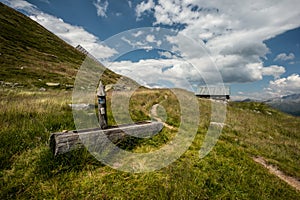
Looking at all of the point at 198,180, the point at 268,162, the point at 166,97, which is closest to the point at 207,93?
the point at 166,97

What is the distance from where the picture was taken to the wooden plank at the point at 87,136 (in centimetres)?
478

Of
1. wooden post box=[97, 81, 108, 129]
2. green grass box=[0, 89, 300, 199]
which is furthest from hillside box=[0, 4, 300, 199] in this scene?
wooden post box=[97, 81, 108, 129]

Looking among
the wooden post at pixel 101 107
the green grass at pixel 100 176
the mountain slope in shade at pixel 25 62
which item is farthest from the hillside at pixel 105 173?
the mountain slope in shade at pixel 25 62

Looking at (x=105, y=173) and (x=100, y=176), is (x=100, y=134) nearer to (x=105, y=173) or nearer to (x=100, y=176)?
(x=105, y=173)

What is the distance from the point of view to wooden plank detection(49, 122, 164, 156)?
15.7 ft

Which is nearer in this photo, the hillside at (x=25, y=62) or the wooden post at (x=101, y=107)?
the wooden post at (x=101, y=107)

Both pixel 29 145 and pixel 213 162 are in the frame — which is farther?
pixel 213 162

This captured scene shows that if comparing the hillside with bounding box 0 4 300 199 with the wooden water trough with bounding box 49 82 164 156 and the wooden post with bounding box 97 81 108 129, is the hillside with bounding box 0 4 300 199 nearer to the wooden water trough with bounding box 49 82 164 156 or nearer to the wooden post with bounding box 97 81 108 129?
the wooden water trough with bounding box 49 82 164 156

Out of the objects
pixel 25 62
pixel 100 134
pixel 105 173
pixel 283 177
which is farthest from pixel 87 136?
pixel 25 62

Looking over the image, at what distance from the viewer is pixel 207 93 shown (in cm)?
5809

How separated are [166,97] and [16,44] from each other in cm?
5048

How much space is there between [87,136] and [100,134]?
0.40 m

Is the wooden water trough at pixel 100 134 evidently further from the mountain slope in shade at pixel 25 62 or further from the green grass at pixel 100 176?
the mountain slope in shade at pixel 25 62

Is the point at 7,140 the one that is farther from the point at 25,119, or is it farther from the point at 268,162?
the point at 268,162
